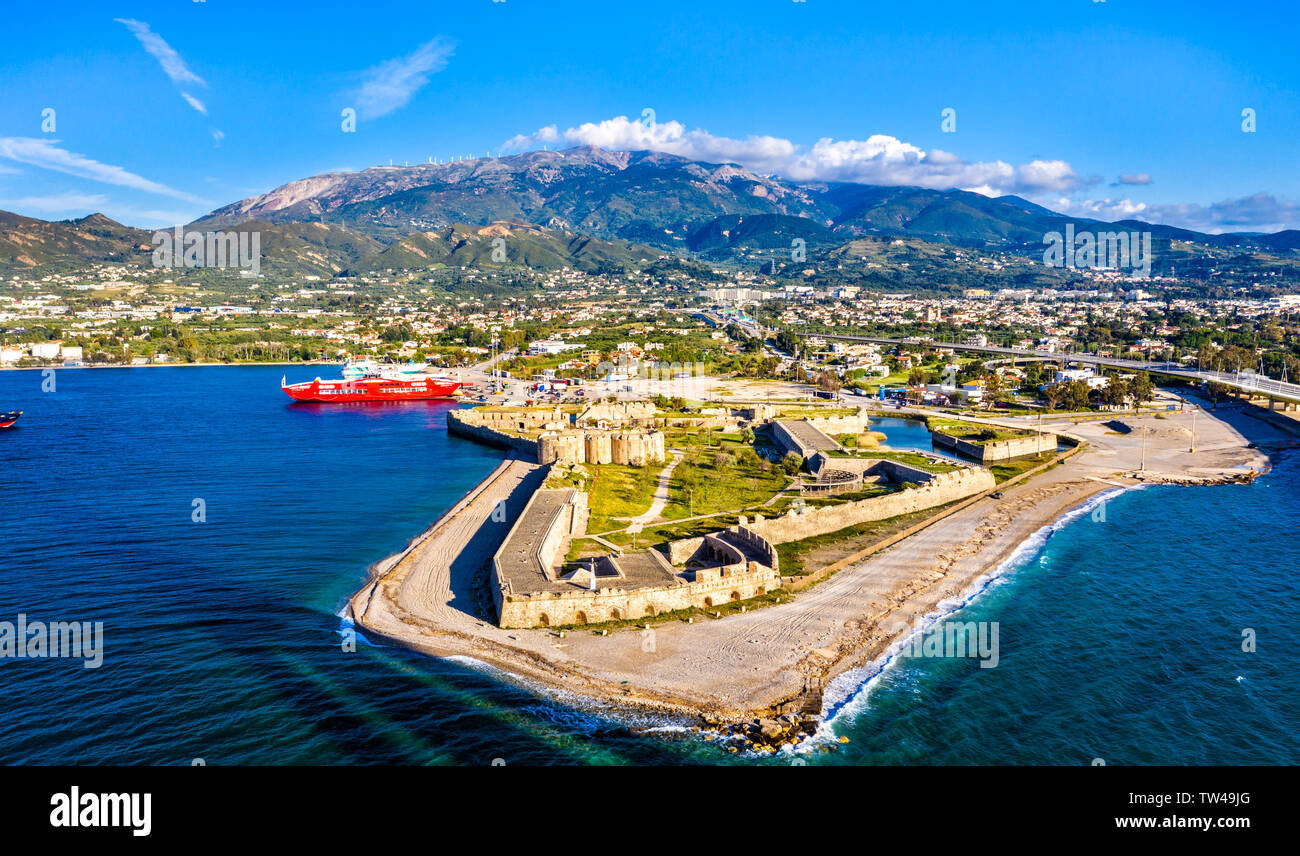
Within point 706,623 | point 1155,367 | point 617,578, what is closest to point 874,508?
point 706,623

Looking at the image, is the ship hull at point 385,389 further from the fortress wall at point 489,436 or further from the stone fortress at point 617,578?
the stone fortress at point 617,578

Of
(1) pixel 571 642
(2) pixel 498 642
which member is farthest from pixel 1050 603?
(2) pixel 498 642

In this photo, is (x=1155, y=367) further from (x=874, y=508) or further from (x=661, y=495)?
(x=661, y=495)

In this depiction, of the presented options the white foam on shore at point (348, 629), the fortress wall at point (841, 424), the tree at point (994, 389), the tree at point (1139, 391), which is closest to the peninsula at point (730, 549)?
the white foam on shore at point (348, 629)

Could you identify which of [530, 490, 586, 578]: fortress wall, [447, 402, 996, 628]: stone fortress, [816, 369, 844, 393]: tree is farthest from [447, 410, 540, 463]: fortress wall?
[816, 369, 844, 393]: tree

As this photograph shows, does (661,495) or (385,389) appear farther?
(385,389)
